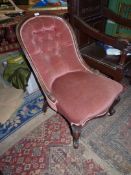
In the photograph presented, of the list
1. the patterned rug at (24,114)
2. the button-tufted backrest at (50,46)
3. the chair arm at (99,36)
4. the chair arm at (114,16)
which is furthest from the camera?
the chair arm at (114,16)

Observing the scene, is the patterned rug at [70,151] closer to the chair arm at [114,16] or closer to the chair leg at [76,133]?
the chair leg at [76,133]

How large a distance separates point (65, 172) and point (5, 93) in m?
1.17

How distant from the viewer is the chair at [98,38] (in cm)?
156

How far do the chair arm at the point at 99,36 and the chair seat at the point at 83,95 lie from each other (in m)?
0.33

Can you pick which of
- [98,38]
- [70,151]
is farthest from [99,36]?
[70,151]

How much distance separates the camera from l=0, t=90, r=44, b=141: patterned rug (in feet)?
5.42

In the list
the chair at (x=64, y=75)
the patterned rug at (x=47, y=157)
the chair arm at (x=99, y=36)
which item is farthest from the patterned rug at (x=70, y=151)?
the chair arm at (x=99, y=36)

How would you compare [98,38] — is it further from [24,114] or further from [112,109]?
[24,114]

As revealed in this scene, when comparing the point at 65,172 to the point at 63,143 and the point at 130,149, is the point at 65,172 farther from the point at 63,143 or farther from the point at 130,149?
the point at 130,149

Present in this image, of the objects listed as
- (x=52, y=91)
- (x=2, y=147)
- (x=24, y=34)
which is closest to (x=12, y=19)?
(x=24, y=34)

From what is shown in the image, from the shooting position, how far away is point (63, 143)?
153cm

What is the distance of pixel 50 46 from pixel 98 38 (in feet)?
1.60

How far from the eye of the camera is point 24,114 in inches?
70.8

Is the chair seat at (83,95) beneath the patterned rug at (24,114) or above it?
above
